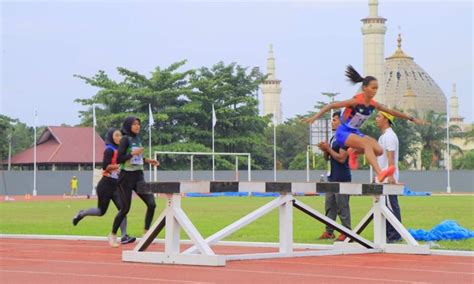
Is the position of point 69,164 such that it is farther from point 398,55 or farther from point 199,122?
point 398,55

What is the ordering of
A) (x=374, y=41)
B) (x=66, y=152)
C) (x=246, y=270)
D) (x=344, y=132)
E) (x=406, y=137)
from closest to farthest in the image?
1. (x=246, y=270)
2. (x=344, y=132)
3. (x=66, y=152)
4. (x=406, y=137)
5. (x=374, y=41)

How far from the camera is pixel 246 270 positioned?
9742 millimetres

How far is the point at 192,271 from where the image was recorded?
31.5ft

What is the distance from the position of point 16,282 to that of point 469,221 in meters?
14.3

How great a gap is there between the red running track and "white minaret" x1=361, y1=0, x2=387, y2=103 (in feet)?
336

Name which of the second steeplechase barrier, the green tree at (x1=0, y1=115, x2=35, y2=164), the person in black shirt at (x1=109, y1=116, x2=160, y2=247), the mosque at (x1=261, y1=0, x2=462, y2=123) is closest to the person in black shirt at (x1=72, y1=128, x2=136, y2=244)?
the person in black shirt at (x1=109, y1=116, x2=160, y2=247)

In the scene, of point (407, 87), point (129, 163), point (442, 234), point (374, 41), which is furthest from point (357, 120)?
point (407, 87)

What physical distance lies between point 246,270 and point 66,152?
6479 cm

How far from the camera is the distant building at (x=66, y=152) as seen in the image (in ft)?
238

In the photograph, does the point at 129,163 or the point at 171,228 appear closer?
the point at 171,228

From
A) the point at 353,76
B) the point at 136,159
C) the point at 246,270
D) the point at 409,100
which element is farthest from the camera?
the point at 409,100

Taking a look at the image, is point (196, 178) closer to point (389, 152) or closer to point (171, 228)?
point (389, 152)

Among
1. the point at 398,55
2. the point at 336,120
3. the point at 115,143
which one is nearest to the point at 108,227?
the point at 115,143

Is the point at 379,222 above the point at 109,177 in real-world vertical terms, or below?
below
